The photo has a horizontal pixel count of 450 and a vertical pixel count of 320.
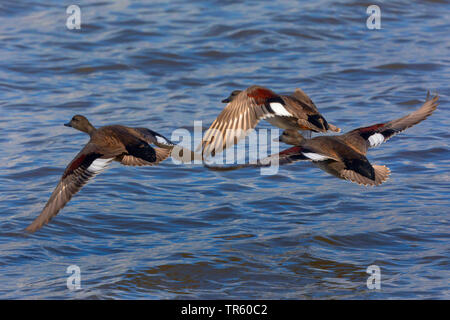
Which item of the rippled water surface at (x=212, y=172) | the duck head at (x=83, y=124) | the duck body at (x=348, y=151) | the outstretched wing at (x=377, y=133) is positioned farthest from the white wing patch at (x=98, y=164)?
the outstretched wing at (x=377, y=133)

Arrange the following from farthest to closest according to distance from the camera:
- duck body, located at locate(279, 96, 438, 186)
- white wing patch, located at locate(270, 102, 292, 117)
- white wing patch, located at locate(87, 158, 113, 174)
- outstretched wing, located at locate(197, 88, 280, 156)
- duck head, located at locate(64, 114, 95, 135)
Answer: duck head, located at locate(64, 114, 95, 135) → white wing patch, located at locate(270, 102, 292, 117) → duck body, located at locate(279, 96, 438, 186) → outstretched wing, located at locate(197, 88, 280, 156) → white wing patch, located at locate(87, 158, 113, 174)

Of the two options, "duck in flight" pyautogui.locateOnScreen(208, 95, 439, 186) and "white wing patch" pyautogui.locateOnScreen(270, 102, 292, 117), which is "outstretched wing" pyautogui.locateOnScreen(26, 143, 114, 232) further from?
"white wing patch" pyautogui.locateOnScreen(270, 102, 292, 117)

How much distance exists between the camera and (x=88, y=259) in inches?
243

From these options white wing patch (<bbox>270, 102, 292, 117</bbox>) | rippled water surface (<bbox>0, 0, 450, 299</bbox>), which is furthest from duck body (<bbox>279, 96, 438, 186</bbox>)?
rippled water surface (<bbox>0, 0, 450, 299</bbox>)

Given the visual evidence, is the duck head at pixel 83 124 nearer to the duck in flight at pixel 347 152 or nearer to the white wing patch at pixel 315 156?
the duck in flight at pixel 347 152

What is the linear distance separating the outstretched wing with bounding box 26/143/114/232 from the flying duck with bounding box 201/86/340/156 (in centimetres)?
89

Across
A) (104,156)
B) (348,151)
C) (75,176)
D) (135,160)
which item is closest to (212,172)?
(348,151)

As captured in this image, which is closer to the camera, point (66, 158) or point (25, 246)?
point (25, 246)

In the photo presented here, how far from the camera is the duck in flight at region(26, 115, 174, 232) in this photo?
571 centimetres

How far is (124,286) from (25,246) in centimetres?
121

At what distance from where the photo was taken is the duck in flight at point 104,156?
571 centimetres

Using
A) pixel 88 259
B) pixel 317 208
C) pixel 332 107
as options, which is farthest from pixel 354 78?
pixel 88 259

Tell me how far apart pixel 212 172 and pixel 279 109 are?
2040 millimetres

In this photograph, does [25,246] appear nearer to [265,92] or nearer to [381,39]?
[265,92]
